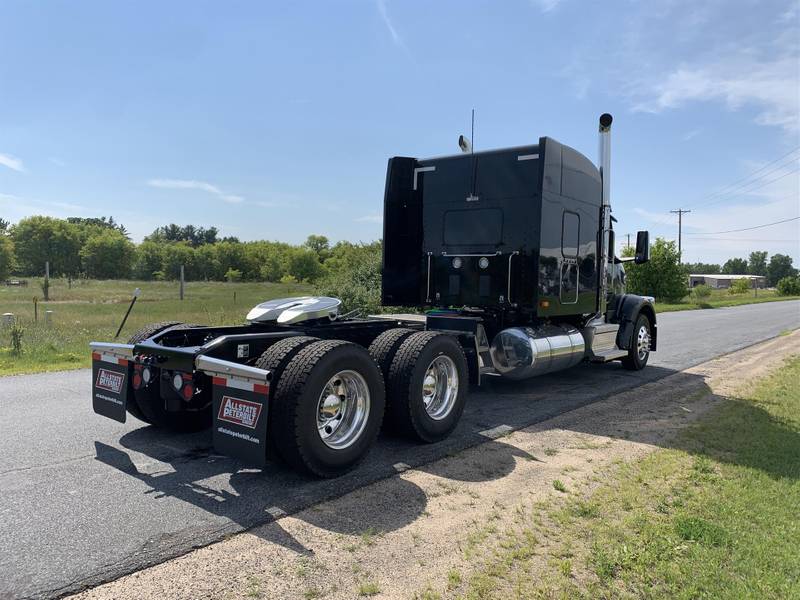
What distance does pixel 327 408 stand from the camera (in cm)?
437

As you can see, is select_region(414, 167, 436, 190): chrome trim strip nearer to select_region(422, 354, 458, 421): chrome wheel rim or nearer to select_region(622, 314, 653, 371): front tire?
select_region(422, 354, 458, 421): chrome wheel rim

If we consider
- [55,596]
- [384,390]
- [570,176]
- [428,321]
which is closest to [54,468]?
[55,596]

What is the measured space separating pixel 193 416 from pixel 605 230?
644 centimetres

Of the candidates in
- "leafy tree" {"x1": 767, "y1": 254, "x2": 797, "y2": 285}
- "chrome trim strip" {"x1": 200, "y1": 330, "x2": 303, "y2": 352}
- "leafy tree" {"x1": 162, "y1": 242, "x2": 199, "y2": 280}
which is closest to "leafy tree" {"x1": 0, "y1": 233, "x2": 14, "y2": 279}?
"leafy tree" {"x1": 162, "y1": 242, "x2": 199, "y2": 280}

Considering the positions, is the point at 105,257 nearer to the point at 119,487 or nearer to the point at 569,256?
the point at 569,256

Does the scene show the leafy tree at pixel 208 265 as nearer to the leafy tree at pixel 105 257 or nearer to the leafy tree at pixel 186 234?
the leafy tree at pixel 105 257

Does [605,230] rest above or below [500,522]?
above

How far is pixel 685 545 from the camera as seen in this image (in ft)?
10.8

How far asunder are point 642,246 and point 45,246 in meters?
93.1

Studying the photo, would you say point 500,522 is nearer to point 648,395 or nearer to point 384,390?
point 384,390

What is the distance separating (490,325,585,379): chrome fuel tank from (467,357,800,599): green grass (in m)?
2.14

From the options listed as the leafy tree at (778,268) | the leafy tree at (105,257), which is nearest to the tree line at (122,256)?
the leafy tree at (105,257)

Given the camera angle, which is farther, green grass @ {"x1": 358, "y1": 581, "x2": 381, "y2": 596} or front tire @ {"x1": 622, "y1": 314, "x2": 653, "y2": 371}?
front tire @ {"x1": 622, "y1": 314, "x2": 653, "y2": 371}

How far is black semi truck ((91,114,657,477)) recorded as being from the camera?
13.4 ft
